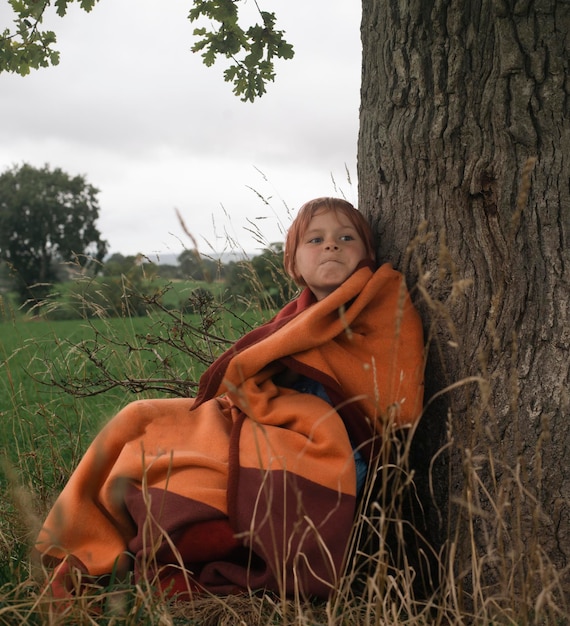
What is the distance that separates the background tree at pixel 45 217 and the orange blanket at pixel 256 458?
119 feet

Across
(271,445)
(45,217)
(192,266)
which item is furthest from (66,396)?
(45,217)

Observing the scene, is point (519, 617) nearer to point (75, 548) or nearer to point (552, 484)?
point (552, 484)

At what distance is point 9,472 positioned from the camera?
154 centimetres

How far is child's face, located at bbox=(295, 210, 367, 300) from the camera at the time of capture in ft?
9.20

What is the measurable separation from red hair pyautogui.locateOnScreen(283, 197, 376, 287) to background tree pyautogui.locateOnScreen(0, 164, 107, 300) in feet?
119

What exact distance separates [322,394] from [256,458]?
0.40 m

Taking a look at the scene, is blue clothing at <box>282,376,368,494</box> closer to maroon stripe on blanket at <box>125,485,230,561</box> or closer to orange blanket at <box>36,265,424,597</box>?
orange blanket at <box>36,265,424,597</box>

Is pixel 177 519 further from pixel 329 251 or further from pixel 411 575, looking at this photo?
pixel 329 251

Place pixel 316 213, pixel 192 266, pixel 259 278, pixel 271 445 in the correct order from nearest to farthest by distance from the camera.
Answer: pixel 271 445
pixel 316 213
pixel 259 278
pixel 192 266

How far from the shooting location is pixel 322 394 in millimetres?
2754

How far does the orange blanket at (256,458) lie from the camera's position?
2.43 metres

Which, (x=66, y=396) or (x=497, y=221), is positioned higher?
(x=497, y=221)

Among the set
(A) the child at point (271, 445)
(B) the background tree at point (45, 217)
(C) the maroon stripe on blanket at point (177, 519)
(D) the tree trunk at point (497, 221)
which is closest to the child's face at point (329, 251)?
(A) the child at point (271, 445)

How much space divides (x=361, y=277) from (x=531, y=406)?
2.43 ft
